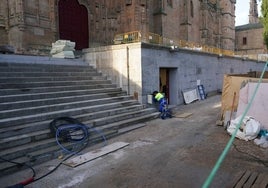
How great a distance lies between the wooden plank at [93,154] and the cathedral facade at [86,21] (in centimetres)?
1089

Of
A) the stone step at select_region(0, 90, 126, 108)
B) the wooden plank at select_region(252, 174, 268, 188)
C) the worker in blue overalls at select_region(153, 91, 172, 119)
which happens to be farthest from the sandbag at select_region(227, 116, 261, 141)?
the stone step at select_region(0, 90, 126, 108)

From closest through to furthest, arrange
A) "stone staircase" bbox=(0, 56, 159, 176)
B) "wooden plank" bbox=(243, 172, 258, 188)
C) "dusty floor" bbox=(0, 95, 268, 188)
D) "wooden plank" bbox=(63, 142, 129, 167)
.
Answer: "wooden plank" bbox=(243, 172, 258, 188) < "dusty floor" bbox=(0, 95, 268, 188) < "wooden plank" bbox=(63, 142, 129, 167) < "stone staircase" bbox=(0, 56, 159, 176)

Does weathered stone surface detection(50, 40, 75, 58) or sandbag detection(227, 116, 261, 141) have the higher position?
weathered stone surface detection(50, 40, 75, 58)

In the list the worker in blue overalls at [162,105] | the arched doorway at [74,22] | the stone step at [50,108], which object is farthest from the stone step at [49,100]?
the arched doorway at [74,22]

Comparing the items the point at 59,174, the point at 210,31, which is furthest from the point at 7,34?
the point at 210,31

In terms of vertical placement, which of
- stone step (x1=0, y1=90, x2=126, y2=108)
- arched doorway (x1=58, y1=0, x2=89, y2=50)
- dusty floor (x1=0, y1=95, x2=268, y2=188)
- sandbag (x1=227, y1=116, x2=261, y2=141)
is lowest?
dusty floor (x1=0, y1=95, x2=268, y2=188)

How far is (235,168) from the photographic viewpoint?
215 inches

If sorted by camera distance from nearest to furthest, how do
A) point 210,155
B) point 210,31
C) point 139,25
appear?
point 210,155 < point 139,25 < point 210,31

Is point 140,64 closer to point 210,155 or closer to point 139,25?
point 210,155

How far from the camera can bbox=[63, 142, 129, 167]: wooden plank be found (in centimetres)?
597

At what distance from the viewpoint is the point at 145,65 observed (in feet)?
38.5

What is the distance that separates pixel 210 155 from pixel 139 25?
1729 centimetres

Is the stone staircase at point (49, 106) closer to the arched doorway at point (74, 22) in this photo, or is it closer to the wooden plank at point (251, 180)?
the wooden plank at point (251, 180)

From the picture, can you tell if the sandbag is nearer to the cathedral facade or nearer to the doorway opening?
the doorway opening
